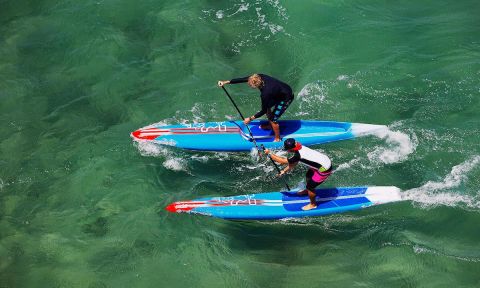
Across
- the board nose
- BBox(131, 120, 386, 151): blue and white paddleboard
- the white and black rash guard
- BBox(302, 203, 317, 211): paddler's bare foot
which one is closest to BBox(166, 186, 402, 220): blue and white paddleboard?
BBox(302, 203, 317, 211): paddler's bare foot

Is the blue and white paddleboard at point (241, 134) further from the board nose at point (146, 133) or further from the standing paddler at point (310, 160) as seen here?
the standing paddler at point (310, 160)

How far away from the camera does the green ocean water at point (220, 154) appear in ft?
34.4

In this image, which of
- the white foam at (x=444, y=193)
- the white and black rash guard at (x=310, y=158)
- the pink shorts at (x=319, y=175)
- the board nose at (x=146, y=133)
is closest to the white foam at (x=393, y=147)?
the white foam at (x=444, y=193)

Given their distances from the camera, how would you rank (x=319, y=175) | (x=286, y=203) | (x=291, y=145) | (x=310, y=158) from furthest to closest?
1. (x=286, y=203)
2. (x=319, y=175)
3. (x=310, y=158)
4. (x=291, y=145)

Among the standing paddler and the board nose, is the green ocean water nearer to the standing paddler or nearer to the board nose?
the board nose

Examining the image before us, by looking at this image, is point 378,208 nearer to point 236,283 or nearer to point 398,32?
point 236,283

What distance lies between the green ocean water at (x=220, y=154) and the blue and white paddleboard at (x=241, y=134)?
28 centimetres

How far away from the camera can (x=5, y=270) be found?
35.4ft

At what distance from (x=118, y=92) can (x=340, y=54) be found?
665 centimetres

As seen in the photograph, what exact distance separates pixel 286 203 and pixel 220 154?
9.01 ft

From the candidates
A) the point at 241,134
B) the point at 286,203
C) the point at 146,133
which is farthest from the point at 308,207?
the point at 146,133

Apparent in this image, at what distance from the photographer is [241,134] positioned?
12805 millimetres

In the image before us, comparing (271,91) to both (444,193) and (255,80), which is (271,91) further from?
(444,193)

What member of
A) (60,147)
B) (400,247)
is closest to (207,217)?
(400,247)
